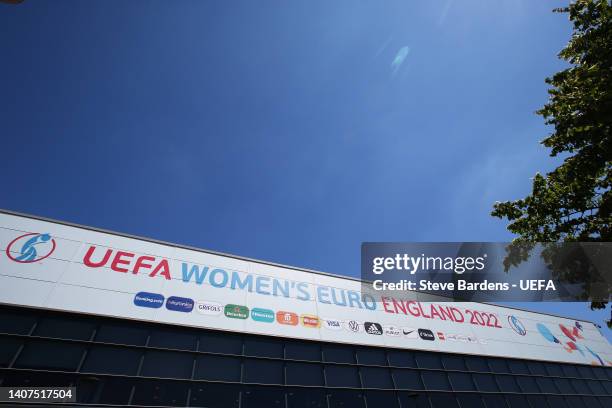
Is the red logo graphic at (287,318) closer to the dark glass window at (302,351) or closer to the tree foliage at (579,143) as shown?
the dark glass window at (302,351)

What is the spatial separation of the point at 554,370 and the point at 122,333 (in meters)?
25.2

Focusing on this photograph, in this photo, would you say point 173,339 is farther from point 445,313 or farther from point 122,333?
point 445,313

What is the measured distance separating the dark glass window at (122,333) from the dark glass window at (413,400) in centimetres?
1138

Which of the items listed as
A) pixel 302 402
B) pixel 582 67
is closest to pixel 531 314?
pixel 582 67

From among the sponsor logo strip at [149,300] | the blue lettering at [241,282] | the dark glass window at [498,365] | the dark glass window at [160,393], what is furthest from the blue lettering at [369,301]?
the sponsor logo strip at [149,300]

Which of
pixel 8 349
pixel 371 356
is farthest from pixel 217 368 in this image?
pixel 371 356

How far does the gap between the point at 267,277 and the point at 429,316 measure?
400 inches

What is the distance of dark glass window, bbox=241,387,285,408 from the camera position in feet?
39.5

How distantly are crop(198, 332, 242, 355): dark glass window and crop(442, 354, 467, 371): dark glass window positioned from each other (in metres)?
11.2

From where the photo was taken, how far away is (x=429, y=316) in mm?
19328

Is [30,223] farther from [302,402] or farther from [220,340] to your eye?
[302,402]

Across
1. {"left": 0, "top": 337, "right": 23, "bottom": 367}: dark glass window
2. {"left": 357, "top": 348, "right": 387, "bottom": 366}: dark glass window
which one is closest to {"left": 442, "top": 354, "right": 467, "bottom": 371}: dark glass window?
{"left": 357, "top": 348, "right": 387, "bottom": 366}: dark glass window

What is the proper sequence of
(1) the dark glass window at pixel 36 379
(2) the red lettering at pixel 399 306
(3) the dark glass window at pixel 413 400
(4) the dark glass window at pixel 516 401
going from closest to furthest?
(1) the dark glass window at pixel 36 379
(3) the dark glass window at pixel 413 400
(4) the dark glass window at pixel 516 401
(2) the red lettering at pixel 399 306

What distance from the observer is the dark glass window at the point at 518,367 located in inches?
749
